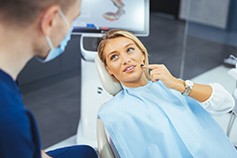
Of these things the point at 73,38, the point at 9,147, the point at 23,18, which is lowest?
the point at 73,38

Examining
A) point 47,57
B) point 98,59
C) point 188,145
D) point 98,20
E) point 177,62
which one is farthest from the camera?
point 177,62

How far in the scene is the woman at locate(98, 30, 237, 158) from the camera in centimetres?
114

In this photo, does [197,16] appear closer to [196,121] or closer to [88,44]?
[88,44]

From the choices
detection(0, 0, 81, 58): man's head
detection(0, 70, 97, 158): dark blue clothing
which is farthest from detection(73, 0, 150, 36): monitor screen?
detection(0, 70, 97, 158): dark blue clothing

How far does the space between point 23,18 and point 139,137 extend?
59 centimetres

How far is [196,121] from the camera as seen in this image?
1.20 meters

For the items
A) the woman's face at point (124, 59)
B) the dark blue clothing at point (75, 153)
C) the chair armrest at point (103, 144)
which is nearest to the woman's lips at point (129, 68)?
the woman's face at point (124, 59)

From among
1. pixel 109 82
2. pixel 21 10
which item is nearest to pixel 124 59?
pixel 109 82

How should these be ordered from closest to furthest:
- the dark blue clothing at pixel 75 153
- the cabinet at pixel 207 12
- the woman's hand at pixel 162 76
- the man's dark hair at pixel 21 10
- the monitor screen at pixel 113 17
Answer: the man's dark hair at pixel 21 10 → the woman's hand at pixel 162 76 → the dark blue clothing at pixel 75 153 → the monitor screen at pixel 113 17 → the cabinet at pixel 207 12

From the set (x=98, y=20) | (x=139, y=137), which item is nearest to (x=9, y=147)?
(x=139, y=137)

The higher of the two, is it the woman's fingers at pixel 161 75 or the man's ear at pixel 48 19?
the man's ear at pixel 48 19

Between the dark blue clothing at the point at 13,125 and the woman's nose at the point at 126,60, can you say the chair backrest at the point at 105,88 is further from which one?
the dark blue clothing at the point at 13,125

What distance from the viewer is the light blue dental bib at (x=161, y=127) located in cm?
114

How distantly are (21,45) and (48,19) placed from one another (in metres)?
0.08
